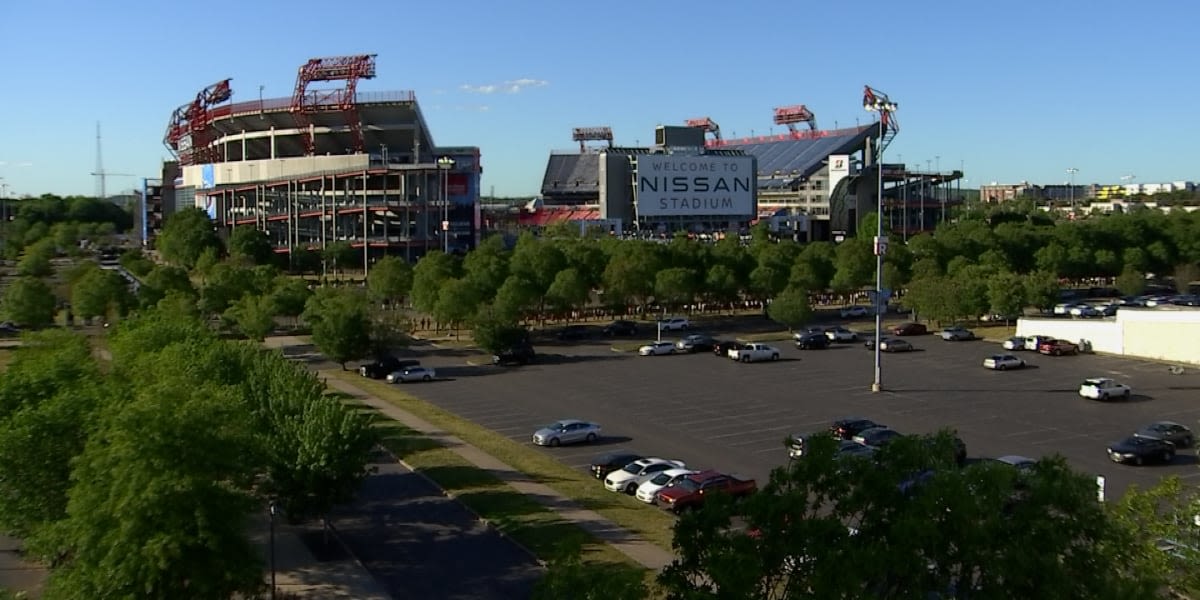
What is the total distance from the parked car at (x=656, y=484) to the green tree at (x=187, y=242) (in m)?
64.0

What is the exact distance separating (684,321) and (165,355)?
3354 cm

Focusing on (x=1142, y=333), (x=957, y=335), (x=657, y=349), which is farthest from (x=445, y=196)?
(x=1142, y=333)

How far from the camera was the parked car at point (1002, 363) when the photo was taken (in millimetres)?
40375

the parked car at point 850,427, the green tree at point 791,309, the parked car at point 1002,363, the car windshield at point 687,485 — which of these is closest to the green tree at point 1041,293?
the green tree at point 791,309

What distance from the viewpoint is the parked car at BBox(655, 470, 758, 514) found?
21656 mm

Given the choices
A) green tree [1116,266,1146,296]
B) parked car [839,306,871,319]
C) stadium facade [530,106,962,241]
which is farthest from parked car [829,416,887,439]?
stadium facade [530,106,962,241]

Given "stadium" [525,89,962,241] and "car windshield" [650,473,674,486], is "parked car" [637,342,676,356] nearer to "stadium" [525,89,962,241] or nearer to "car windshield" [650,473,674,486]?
"car windshield" [650,473,674,486]

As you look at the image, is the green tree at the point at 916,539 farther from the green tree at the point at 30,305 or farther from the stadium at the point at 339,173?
the stadium at the point at 339,173

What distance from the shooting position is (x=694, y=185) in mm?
119500

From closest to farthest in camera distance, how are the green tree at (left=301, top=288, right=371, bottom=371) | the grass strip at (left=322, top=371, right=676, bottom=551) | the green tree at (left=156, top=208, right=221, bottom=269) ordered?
the grass strip at (left=322, top=371, right=676, bottom=551) < the green tree at (left=301, top=288, right=371, bottom=371) < the green tree at (left=156, top=208, right=221, bottom=269)

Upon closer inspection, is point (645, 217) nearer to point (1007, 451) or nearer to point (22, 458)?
point (1007, 451)

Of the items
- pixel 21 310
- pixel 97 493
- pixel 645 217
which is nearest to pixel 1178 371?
pixel 97 493

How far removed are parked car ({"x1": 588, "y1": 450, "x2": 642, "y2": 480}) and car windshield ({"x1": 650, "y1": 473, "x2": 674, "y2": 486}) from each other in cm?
172

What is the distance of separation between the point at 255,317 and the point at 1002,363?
31.3 metres
